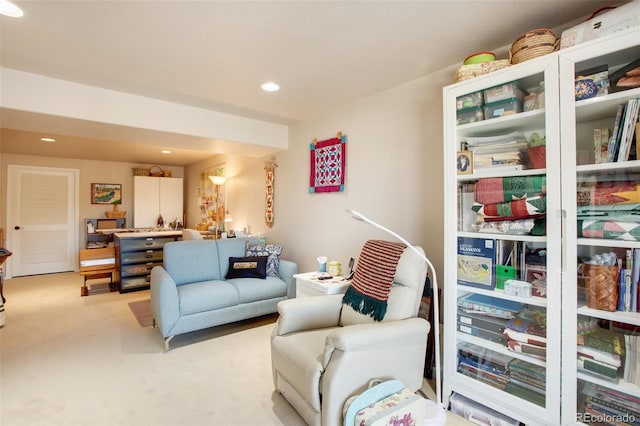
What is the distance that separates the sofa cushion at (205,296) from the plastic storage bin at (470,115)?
2495 mm

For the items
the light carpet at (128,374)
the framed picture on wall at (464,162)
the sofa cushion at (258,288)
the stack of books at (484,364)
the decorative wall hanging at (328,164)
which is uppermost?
the decorative wall hanging at (328,164)

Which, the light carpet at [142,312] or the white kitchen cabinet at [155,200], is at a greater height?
the white kitchen cabinet at [155,200]

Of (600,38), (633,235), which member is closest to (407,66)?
(600,38)

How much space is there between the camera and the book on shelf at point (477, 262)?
1845mm

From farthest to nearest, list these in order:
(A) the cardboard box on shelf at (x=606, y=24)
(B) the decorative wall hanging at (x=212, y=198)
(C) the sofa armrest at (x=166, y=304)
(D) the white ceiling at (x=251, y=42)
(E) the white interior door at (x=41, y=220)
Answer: (E) the white interior door at (x=41, y=220), (B) the decorative wall hanging at (x=212, y=198), (C) the sofa armrest at (x=166, y=304), (D) the white ceiling at (x=251, y=42), (A) the cardboard box on shelf at (x=606, y=24)

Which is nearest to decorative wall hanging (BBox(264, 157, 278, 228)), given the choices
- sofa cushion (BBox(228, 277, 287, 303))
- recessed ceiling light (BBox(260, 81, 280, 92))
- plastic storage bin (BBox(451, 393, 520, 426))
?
sofa cushion (BBox(228, 277, 287, 303))

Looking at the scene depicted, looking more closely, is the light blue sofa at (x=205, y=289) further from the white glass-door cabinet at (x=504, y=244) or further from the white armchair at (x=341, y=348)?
the white glass-door cabinet at (x=504, y=244)

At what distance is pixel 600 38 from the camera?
143cm

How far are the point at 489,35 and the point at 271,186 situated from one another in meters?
2.99

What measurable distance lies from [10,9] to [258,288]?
266 centimetres

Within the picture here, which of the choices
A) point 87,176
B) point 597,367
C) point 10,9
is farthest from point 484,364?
point 87,176

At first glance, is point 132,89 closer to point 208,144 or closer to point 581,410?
point 208,144

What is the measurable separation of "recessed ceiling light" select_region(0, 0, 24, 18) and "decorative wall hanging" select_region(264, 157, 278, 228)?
276 cm

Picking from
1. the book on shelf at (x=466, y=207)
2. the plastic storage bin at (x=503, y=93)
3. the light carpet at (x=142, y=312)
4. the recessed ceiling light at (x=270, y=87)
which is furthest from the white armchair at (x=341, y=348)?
the light carpet at (x=142, y=312)
